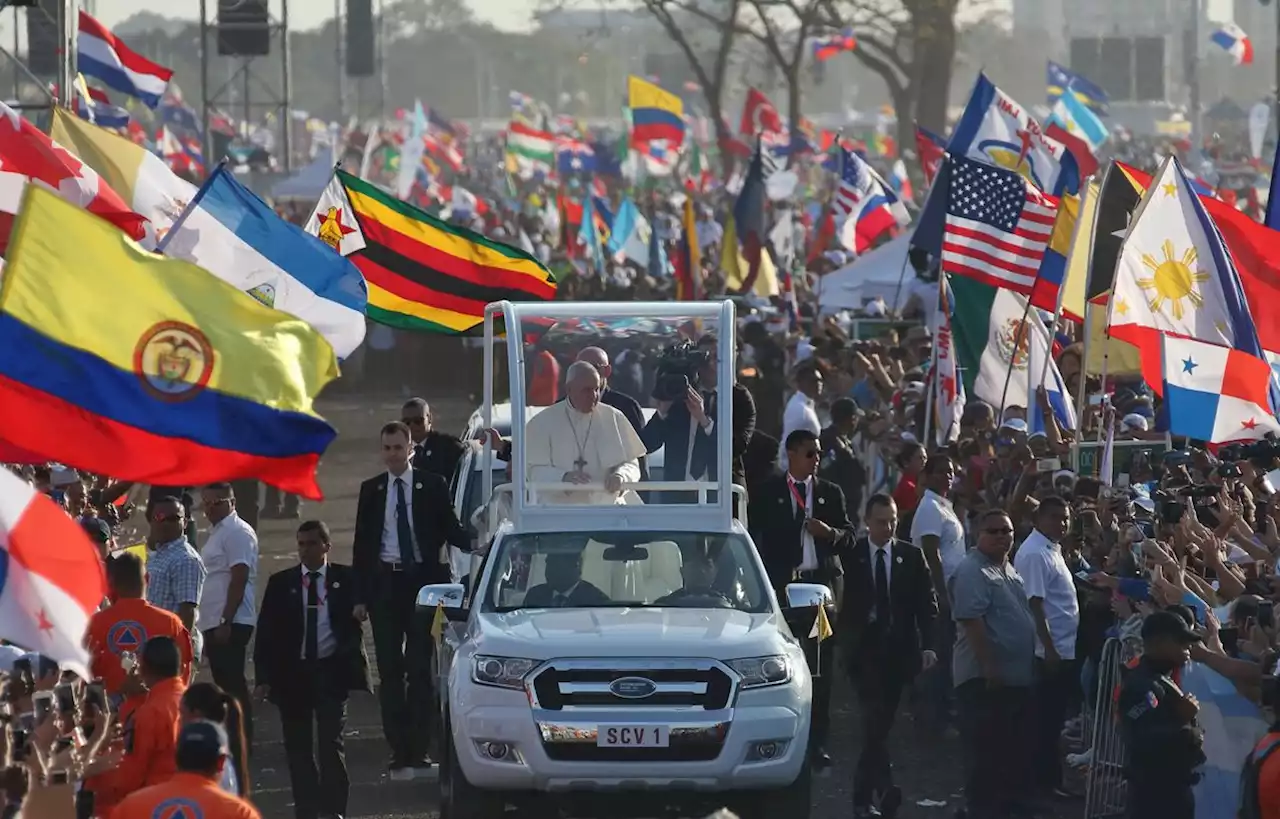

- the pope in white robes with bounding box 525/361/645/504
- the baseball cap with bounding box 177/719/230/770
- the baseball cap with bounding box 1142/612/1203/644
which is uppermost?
the pope in white robes with bounding box 525/361/645/504

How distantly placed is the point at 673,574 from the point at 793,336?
51.9 ft

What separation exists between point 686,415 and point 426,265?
416 cm

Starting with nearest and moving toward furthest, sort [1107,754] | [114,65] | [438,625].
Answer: [1107,754], [438,625], [114,65]

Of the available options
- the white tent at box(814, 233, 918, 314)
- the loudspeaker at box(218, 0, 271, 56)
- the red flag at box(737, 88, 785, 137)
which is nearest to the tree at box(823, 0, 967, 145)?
the red flag at box(737, 88, 785, 137)

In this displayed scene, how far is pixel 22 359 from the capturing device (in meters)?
8.45

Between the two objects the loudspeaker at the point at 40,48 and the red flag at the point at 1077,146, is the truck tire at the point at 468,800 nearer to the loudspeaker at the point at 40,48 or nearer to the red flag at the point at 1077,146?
the loudspeaker at the point at 40,48

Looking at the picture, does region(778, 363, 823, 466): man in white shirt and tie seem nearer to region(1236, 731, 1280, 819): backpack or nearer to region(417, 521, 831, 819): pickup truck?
region(417, 521, 831, 819): pickup truck

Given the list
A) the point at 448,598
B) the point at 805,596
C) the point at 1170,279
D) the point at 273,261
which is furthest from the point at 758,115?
the point at 448,598

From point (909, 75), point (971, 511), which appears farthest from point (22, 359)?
point (909, 75)

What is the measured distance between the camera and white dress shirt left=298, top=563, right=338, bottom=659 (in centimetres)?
1180

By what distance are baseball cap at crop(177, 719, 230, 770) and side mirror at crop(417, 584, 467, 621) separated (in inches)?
153

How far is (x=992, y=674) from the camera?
11852 millimetres

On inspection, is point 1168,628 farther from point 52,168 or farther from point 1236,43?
point 1236,43

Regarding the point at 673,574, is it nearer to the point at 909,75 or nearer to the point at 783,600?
the point at 783,600
